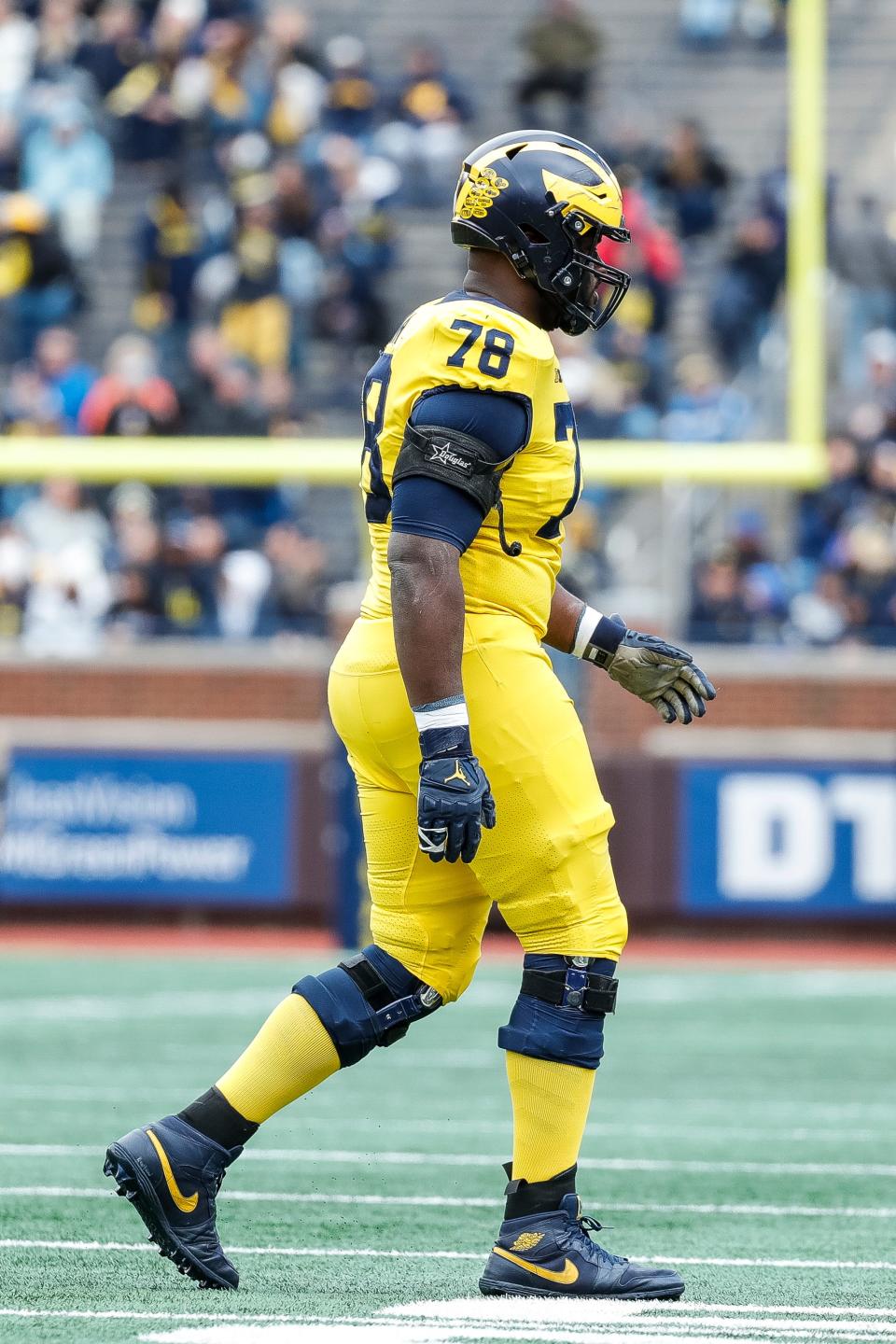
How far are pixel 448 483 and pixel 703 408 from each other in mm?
10058

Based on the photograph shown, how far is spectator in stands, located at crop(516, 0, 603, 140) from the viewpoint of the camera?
15.3 meters

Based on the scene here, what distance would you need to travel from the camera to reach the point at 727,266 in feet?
49.5

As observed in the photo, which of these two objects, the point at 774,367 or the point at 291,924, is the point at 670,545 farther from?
the point at 291,924

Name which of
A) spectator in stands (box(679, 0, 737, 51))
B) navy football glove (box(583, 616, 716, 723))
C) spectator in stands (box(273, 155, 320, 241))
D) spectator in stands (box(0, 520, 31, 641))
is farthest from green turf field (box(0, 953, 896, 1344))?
spectator in stands (box(679, 0, 737, 51))

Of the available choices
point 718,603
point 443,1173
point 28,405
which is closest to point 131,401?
point 28,405

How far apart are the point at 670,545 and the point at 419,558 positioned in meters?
10.1

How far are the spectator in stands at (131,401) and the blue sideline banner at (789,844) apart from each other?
374cm

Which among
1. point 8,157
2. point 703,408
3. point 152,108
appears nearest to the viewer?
point 703,408

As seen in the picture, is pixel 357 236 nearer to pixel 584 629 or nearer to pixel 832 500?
pixel 832 500

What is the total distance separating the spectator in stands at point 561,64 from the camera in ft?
50.1

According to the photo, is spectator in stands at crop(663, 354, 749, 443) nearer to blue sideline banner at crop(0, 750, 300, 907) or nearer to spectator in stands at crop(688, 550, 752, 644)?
spectator in stands at crop(688, 550, 752, 644)

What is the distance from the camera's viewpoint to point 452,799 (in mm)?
4098

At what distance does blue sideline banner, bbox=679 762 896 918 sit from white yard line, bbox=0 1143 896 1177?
7994mm

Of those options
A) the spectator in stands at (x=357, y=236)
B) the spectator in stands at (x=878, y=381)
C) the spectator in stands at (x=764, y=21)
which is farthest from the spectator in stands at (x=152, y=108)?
the spectator in stands at (x=878, y=381)
